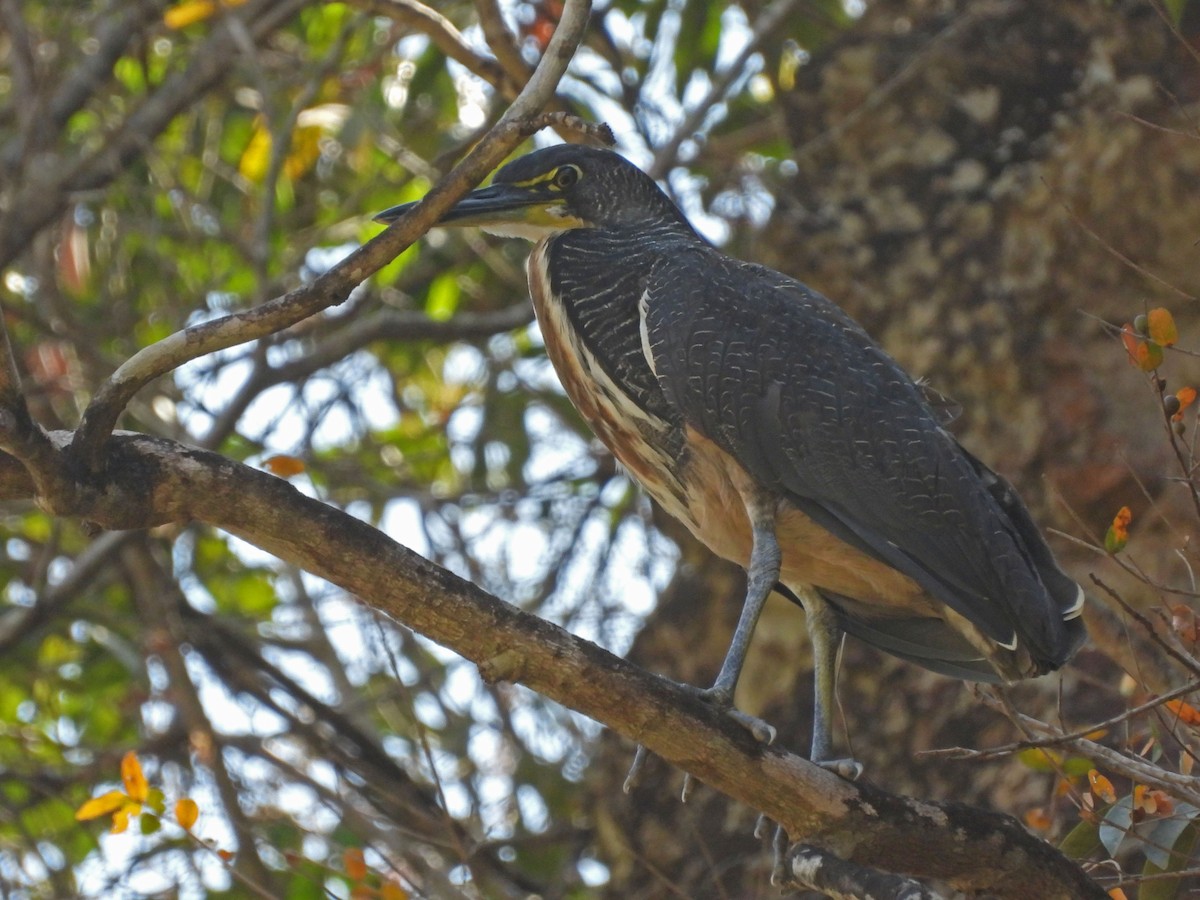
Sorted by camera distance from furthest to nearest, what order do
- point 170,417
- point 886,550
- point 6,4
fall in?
point 170,417 → point 6,4 → point 886,550

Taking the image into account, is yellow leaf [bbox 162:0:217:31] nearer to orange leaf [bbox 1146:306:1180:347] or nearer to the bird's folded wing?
the bird's folded wing

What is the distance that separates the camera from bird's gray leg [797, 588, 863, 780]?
3260 millimetres

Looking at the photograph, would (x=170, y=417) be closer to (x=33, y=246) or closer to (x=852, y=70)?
(x=33, y=246)

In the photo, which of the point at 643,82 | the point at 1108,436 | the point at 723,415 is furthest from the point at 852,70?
the point at 723,415

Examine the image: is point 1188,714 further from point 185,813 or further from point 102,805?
point 102,805

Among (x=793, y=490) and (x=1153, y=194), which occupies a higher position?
(x=1153, y=194)

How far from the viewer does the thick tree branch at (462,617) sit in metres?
2.46

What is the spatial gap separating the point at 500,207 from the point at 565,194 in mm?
187

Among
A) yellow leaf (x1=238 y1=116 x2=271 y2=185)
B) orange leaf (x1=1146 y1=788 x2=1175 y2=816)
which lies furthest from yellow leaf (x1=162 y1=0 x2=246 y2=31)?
orange leaf (x1=1146 y1=788 x2=1175 y2=816)

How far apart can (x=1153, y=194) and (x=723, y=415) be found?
2.43 meters

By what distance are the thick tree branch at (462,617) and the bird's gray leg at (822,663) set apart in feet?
1.50

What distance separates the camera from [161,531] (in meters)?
4.89

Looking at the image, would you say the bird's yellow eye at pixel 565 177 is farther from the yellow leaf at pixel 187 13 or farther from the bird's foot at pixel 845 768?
the yellow leaf at pixel 187 13

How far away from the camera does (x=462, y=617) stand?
2488 mm
